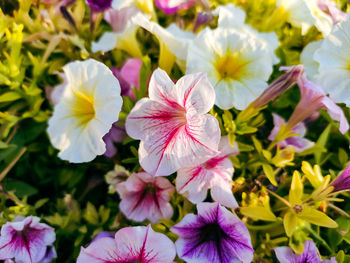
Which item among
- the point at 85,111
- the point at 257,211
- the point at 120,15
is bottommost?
the point at 257,211

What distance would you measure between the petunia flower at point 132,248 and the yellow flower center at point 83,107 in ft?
0.82

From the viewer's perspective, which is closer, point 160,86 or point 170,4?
point 160,86

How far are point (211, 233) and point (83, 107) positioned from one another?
38 cm

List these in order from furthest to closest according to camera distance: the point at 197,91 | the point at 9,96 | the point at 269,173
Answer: the point at 9,96 → the point at 269,173 → the point at 197,91

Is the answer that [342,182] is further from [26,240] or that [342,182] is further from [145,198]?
[26,240]

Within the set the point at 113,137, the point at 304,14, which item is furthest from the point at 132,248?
the point at 304,14

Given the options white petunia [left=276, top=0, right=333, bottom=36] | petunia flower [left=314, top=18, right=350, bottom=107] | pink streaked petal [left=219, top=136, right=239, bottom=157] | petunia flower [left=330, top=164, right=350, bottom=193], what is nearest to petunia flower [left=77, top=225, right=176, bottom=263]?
pink streaked petal [left=219, top=136, right=239, bottom=157]

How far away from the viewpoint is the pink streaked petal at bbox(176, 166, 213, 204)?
2.26 ft

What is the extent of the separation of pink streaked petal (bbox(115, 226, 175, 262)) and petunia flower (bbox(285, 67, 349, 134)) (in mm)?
381

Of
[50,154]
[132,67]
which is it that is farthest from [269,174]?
[50,154]

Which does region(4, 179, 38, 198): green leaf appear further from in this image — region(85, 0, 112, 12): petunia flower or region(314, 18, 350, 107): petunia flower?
region(314, 18, 350, 107): petunia flower

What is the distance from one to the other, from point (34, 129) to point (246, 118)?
54 cm

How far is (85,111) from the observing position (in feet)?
2.53

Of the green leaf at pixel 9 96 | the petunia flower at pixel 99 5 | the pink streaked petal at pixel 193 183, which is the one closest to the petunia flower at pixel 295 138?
the pink streaked petal at pixel 193 183
